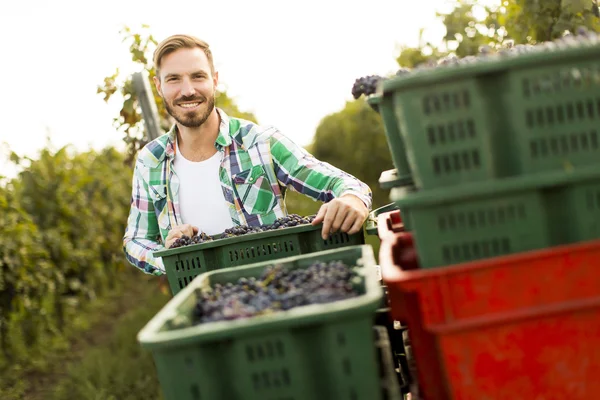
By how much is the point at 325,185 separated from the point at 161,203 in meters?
0.86

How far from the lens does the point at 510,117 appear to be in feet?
5.27

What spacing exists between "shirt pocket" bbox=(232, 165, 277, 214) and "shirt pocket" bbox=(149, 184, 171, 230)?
35 cm

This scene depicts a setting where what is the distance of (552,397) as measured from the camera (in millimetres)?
1605

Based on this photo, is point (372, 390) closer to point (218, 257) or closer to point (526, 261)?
point (526, 261)

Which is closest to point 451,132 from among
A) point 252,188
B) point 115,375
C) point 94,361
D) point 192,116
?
point 252,188

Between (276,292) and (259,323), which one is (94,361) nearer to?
(276,292)

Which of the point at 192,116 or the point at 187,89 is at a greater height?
the point at 187,89

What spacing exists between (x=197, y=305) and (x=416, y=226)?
64 centimetres

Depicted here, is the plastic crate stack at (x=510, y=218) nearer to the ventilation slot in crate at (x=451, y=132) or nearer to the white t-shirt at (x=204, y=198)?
the ventilation slot in crate at (x=451, y=132)

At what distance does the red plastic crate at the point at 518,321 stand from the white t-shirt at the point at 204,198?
5.57ft

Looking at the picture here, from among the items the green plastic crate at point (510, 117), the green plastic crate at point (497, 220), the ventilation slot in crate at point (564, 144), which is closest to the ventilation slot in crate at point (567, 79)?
the green plastic crate at point (510, 117)

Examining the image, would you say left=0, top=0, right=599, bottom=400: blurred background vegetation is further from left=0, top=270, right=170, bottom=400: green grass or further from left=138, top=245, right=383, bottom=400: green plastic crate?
left=138, top=245, right=383, bottom=400: green plastic crate

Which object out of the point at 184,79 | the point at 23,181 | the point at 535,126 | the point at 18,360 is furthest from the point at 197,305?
the point at 23,181

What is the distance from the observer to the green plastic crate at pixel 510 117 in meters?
1.58
